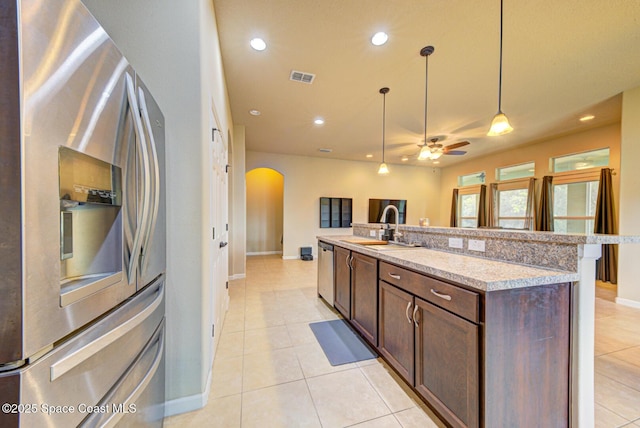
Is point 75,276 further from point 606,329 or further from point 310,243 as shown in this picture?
point 310,243

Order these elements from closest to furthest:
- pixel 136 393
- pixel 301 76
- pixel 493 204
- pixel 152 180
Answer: pixel 136 393, pixel 152 180, pixel 301 76, pixel 493 204

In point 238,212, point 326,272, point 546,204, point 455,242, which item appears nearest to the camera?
point 455,242

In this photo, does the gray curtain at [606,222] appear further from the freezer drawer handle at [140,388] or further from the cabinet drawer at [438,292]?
the freezer drawer handle at [140,388]

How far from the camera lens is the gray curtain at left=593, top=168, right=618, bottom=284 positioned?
420cm

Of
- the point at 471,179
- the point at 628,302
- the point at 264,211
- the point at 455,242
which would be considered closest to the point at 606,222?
the point at 628,302

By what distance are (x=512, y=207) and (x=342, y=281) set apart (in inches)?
240

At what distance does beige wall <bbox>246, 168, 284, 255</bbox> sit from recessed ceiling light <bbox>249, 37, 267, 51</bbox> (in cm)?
508

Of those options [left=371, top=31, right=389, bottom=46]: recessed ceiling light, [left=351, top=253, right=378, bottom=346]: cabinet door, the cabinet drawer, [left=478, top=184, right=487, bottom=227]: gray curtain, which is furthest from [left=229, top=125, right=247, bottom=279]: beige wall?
[left=478, top=184, right=487, bottom=227]: gray curtain

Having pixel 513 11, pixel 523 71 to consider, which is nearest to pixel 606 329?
pixel 523 71

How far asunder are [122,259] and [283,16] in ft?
7.66

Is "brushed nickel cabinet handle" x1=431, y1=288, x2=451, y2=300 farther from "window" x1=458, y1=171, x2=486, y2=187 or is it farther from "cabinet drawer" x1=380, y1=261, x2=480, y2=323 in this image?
"window" x1=458, y1=171, x2=486, y2=187

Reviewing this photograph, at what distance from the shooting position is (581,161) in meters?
4.95

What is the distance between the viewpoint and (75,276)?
28.5 inches

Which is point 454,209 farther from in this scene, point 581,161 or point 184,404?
point 184,404
